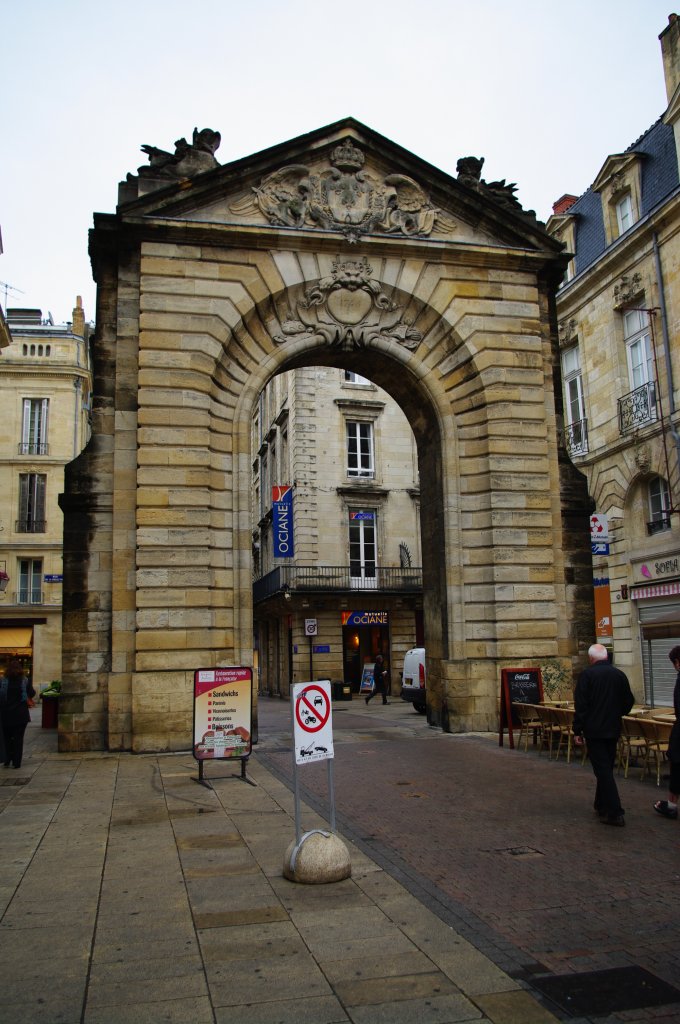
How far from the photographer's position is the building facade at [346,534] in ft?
119

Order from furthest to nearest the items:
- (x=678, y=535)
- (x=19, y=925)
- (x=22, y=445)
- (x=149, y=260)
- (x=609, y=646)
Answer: (x=22, y=445), (x=609, y=646), (x=678, y=535), (x=149, y=260), (x=19, y=925)

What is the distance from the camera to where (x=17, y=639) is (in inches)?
1511

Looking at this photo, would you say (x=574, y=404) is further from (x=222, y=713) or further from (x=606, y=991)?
(x=606, y=991)

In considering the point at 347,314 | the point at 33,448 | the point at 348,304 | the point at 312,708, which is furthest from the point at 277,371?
the point at 33,448

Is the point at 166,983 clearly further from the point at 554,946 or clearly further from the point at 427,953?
the point at 554,946

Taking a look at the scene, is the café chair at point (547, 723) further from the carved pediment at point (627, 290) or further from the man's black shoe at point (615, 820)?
the carved pediment at point (627, 290)

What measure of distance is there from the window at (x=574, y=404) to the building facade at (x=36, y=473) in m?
22.3

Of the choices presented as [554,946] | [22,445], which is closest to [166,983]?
[554,946]

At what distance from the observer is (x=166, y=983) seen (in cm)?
481

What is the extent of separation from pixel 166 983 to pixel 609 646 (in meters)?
25.2

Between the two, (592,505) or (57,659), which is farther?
(57,659)

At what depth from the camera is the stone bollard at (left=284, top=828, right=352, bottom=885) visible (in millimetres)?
6700

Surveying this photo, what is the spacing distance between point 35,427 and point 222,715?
106 ft

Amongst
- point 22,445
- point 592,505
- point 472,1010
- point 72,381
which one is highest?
point 72,381
